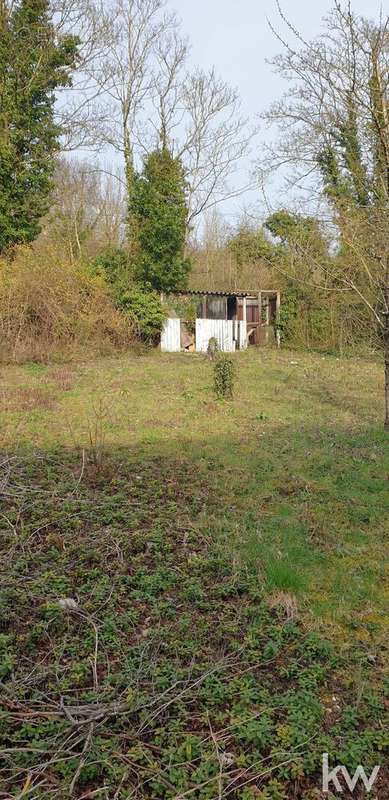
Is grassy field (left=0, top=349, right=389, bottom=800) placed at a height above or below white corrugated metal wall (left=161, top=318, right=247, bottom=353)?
below

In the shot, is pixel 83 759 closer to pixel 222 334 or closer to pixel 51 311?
pixel 51 311

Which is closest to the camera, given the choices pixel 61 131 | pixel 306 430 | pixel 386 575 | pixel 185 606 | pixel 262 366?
pixel 185 606

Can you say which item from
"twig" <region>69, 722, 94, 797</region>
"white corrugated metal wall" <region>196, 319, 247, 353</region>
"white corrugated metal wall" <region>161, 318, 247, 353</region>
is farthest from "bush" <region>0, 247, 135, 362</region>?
"twig" <region>69, 722, 94, 797</region>

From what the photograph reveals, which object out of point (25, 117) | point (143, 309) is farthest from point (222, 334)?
point (25, 117)

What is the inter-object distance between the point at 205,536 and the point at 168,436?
11.0 ft

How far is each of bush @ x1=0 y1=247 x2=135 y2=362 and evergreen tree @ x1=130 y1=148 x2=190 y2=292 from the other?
8.28 ft

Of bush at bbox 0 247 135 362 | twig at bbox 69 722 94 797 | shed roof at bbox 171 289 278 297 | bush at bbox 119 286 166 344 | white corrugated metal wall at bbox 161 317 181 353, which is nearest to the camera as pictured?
twig at bbox 69 722 94 797

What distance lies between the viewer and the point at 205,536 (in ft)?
13.2

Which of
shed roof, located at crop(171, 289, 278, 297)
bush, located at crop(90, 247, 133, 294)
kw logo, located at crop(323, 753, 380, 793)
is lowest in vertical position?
kw logo, located at crop(323, 753, 380, 793)

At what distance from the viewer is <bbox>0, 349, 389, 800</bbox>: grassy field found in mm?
1988

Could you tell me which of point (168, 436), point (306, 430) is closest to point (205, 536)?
point (168, 436)

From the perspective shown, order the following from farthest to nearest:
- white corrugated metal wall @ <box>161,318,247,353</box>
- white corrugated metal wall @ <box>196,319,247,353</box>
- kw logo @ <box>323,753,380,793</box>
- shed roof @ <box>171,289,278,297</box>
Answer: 1. shed roof @ <box>171,289,278,297</box>
2. white corrugated metal wall @ <box>196,319,247,353</box>
3. white corrugated metal wall @ <box>161,318,247,353</box>
4. kw logo @ <box>323,753,380,793</box>

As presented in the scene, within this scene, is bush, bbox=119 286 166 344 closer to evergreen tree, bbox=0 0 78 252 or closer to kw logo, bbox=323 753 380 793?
evergreen tree, bbox=0 0 78 252

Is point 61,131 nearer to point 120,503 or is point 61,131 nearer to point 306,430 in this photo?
point 306,430
